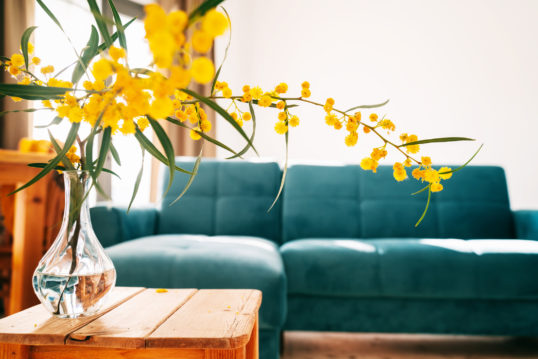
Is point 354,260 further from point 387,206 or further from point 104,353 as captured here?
point 104,353

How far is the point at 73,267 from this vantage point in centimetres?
68

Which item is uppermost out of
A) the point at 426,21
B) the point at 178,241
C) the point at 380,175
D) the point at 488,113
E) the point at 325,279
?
the point at 426,21

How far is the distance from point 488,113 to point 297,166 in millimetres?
1977

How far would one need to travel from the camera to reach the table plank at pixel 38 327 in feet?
2.14

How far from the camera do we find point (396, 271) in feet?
5.26

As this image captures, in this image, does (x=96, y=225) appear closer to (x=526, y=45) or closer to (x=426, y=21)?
(x=426, y=21)

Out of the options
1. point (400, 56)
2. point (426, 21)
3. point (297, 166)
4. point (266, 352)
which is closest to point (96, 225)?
point (266, 352)

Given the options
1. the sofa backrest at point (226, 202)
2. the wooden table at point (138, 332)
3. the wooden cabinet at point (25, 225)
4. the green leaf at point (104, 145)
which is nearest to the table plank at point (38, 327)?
the wooden table at point (138, 332)

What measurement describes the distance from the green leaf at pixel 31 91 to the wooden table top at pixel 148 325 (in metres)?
0.36

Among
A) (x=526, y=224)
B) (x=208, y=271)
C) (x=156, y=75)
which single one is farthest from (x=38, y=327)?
(x=526, y=224)

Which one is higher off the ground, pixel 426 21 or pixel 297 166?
pixel 426 21

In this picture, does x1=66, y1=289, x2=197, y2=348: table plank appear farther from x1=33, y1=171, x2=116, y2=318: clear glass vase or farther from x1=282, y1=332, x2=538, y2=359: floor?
x1=282, y1=332, x2=538, y2=359: floor

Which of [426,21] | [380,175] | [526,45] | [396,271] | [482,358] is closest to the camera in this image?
[396,271]

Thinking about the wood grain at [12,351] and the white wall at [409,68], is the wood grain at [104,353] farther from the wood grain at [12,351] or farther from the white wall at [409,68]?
the white wall at [409,68]
